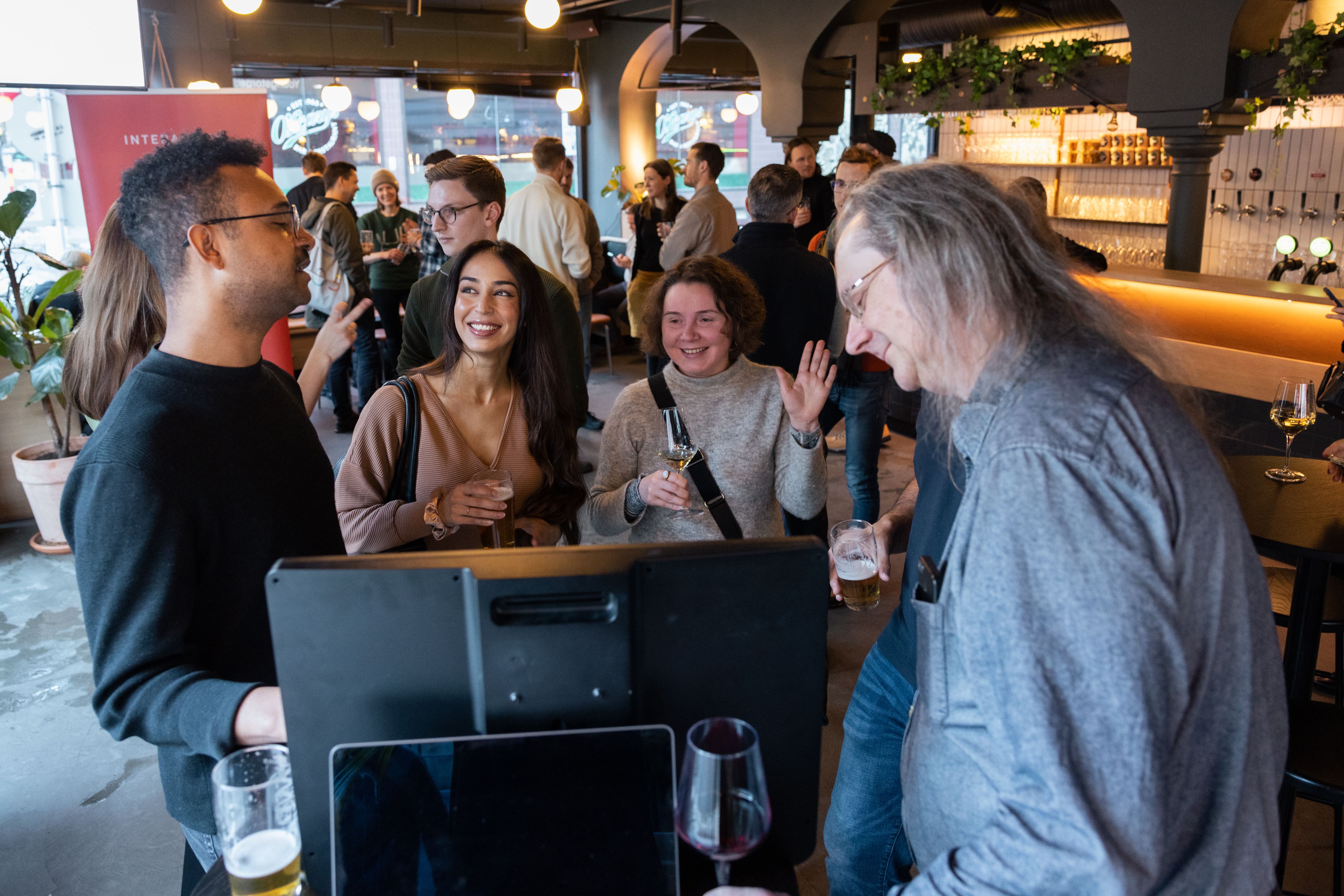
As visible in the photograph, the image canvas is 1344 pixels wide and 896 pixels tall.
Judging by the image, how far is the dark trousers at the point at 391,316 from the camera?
21.8 ft

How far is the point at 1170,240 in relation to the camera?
5.78m

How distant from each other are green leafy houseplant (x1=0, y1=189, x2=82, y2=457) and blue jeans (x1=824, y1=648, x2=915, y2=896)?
378cm

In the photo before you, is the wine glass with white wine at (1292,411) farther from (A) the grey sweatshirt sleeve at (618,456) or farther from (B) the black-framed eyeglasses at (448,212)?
(B) the black-framed eyeglasses at (448,212)

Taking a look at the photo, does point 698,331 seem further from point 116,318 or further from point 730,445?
point 116,318

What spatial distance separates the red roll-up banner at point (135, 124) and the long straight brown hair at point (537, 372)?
2634 millimetres

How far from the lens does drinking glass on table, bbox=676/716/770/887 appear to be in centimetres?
88

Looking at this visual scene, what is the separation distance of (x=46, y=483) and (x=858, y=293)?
458 centimetres

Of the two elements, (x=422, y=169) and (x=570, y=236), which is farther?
(x=422, y=169)

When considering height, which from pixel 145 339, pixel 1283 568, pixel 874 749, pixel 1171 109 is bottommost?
pixel 1283 568

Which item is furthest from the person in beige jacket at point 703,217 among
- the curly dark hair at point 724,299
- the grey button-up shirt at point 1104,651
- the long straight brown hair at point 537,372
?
the grey button-up shirt at point 1104,651

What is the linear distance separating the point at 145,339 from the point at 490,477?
0.70 m

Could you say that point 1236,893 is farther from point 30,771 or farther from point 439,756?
point 30,771

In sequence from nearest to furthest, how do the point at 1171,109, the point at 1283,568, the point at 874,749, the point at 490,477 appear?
1. the point at 874,749
2. the point at 490,477
3. the point at 1283,568
4. the point at 1171,109

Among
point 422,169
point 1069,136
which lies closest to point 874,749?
point 1069,136
